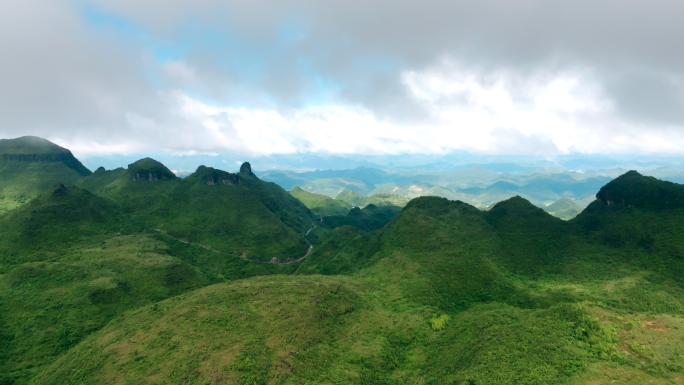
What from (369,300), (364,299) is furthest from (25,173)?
(369,300)

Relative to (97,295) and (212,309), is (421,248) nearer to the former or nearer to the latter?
(212,309)

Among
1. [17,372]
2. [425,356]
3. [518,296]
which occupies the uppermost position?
[518,296]

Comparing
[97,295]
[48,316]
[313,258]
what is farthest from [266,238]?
[48,316]

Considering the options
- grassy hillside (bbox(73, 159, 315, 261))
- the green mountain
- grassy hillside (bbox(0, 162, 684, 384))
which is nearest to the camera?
grassy hillside (bbox(0, 162, 684, 384))

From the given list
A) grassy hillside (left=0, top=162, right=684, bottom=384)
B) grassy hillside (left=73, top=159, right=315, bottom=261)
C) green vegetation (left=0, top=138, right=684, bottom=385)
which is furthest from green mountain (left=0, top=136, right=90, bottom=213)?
grassy hillside (left=0, top=162, right=684, bottom=384)

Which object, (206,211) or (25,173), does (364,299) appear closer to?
(206,211)

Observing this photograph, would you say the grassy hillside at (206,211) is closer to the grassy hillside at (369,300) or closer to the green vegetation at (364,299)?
the green vegetation at (364,299)

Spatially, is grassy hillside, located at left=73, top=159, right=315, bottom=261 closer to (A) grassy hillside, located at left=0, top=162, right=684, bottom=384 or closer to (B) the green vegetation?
(B) the green vegetation

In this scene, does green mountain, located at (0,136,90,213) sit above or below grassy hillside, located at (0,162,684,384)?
above
